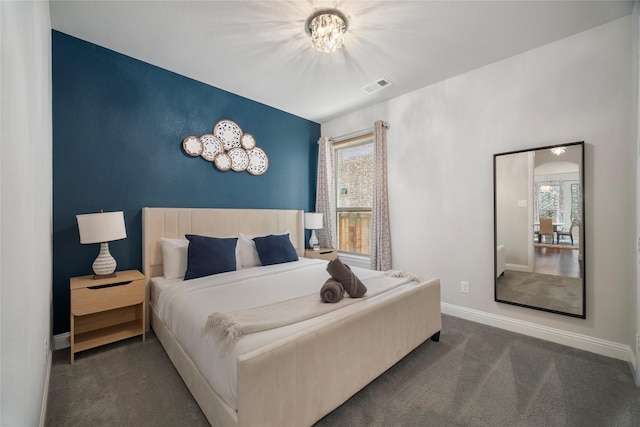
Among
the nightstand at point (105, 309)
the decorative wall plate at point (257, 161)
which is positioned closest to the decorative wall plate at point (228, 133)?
the decorative wall plate at point (257, 161)

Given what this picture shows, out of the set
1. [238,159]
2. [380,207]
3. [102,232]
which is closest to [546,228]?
[380,207]

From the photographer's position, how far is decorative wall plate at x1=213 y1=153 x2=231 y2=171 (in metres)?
3.37

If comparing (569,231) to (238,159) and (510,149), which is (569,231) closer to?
(510,149)

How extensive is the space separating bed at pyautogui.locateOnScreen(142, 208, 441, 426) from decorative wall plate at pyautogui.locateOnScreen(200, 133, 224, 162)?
0.89 m

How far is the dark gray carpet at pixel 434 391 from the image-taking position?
1.54m

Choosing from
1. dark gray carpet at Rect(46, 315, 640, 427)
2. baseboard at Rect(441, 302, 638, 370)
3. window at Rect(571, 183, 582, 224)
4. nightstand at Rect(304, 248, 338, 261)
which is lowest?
dark gray carpet at Rect(46, 315, 640, 427)

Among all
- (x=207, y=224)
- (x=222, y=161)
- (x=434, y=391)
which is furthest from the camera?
(x=222, y=161)

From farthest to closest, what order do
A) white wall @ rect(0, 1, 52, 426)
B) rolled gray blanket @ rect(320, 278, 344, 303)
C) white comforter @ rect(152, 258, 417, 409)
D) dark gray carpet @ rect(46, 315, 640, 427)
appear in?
rolled gray blanket @ rect(320, 278, 344, 303), dark gray carpet @ rect(46, 315, 640, 427), white comforter @ rect(152, 258, 417, 409), white wall @ rect(0, 1, 52, 426)

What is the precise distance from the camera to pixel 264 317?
1.57 metres

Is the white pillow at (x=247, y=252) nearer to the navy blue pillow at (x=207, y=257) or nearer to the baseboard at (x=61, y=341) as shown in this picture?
the navy blue pillow at (x=207, y=257)

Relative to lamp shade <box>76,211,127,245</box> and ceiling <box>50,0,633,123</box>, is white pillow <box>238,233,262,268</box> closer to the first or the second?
lamp shade <box>76,211,127,245</box>

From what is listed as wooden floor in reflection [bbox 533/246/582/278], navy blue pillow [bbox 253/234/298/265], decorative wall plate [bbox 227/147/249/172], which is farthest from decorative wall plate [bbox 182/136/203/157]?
wooden floor in reflection [bbox 533/246/582/278]

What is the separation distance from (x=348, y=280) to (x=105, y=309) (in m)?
2.01

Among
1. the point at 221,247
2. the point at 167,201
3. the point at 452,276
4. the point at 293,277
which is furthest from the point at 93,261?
the point at 452,276
